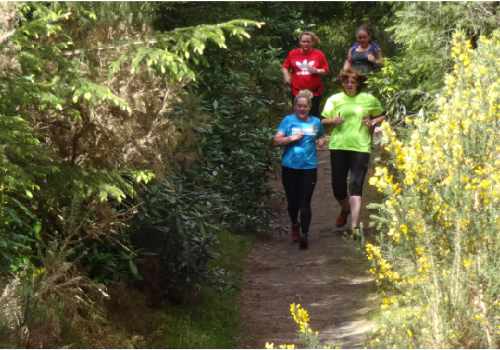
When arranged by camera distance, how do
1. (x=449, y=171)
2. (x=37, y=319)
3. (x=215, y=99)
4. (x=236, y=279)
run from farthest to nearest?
(x=215, y=99), (x=236, y=279), (x=37, y=319), (x=449, y=171)

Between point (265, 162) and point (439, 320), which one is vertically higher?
point (439, 320)

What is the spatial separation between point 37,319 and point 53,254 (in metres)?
0.52

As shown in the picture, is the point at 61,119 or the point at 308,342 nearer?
the point at 308,342

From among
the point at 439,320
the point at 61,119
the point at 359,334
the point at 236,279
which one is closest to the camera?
the point at 439,320

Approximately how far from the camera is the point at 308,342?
5.96 metres

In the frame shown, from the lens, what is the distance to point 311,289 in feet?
35.9

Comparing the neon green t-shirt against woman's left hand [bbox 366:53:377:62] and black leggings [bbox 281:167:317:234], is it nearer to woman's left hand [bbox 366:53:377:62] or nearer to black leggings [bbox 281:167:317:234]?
black leggings [bbox 281:167:317:234]

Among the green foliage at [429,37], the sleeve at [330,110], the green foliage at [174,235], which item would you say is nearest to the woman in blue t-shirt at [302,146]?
the sleeve at [330,110]

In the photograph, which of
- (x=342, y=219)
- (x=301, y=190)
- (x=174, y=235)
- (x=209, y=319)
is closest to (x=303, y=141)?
(x=301, y=190)

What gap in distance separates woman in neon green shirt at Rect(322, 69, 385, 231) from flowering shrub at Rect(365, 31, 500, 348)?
202 inches

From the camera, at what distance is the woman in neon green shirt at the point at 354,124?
12.1m

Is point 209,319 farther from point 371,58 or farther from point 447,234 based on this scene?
point 371,58

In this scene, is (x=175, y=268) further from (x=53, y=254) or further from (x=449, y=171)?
(x=449, y=171)

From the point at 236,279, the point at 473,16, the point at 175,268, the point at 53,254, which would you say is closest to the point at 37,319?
the point at 53,254
